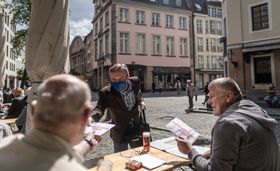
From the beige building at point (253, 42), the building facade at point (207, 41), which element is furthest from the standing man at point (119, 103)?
the building facade at point (207, 41)

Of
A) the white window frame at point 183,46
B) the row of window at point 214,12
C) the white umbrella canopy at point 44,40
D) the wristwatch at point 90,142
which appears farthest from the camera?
the row of window at point 214,12

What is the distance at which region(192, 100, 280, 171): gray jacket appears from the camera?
7.18ft

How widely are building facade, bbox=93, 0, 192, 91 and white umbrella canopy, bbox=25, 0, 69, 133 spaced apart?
32268mm

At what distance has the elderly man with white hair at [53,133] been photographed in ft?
3.64

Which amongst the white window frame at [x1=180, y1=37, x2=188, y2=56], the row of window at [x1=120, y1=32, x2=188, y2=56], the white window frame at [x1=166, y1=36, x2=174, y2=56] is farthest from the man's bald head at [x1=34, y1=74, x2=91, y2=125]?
the white window frame at [x1=180, y1=37, x2=188, y2=56]

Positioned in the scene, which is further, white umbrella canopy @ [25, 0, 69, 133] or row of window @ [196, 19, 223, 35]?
row of window @ [196, 19, 223, 35]

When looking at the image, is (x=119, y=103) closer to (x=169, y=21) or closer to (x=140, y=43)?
(x=140, y=43)

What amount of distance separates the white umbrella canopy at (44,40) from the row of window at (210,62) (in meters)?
42.6

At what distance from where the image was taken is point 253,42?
1947 cm

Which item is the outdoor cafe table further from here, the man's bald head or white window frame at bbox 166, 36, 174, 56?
white window frame at bbox 166, 36, 174, 56

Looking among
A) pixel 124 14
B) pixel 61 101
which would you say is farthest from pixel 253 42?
pixel 124 14

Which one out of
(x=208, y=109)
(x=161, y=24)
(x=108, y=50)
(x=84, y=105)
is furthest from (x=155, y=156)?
(x=161, y=24)

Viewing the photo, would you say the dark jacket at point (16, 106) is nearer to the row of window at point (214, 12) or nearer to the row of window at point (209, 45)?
the row of window at point (209, 45)

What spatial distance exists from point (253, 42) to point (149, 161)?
1895cm
